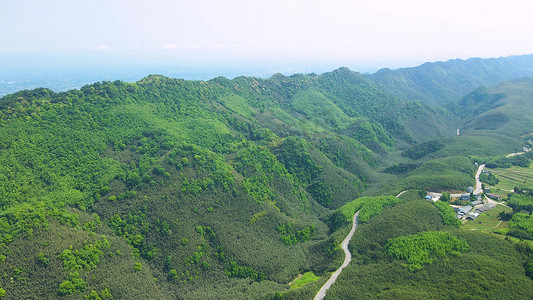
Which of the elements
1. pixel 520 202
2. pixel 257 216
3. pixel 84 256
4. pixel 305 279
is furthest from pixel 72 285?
pixel 520 202

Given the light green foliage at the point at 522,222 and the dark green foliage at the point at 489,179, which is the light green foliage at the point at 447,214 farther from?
the dark green foliage at the point at 489,179

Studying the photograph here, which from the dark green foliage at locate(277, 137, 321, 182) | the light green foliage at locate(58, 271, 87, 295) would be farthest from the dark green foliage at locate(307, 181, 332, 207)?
the light green foliage at locate(58, 271, 87, 295)

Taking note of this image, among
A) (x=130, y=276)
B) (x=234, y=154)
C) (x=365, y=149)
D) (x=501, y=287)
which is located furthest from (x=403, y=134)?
(x=130, y=276)

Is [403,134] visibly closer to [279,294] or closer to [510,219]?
[510,219]

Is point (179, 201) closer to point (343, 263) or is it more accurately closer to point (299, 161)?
point (343, 263)

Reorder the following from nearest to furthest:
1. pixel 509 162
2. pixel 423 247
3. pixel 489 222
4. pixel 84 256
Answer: pixel 84 256
pixel 423 247
pixel 489 222
pixel 509 162

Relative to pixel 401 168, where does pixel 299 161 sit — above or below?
above

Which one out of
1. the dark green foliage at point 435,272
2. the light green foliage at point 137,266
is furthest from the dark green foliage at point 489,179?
the light green foliage at point 137,266
